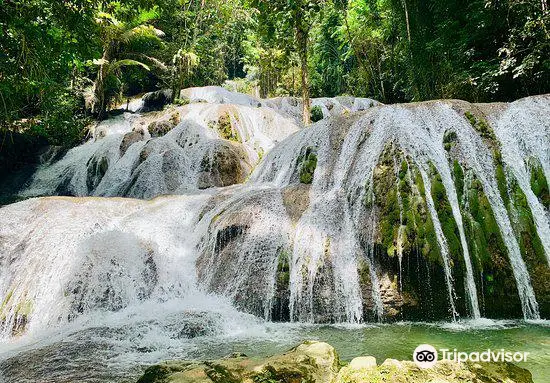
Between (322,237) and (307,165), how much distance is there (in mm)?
2262

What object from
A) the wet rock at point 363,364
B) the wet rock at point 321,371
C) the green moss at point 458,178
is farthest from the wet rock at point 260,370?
the green moss at point 458,178

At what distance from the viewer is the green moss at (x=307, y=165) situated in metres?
8.11

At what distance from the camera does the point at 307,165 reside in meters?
8.27

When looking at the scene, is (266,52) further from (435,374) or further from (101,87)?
(435,374)

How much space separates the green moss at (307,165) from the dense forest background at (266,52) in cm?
246

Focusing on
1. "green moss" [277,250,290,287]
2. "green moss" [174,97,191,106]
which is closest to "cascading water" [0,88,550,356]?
"green moss" [277,250,290,287]

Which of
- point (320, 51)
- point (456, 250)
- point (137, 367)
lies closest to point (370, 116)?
point (456, 250)

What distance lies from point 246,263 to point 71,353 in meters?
2.87

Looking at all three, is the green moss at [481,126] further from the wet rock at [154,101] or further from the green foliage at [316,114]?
the wet rock at [154,101]

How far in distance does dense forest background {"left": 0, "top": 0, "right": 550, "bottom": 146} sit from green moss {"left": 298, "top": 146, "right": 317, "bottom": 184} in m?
2.46

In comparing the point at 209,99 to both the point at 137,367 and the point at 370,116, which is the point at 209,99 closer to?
the point at 370,116

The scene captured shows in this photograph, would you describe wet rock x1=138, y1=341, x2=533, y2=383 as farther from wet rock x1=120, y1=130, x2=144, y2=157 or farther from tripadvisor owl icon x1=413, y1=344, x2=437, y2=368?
wet rock x1=120, y1=130, x2=144, y2=157

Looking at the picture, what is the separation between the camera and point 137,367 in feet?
12.7

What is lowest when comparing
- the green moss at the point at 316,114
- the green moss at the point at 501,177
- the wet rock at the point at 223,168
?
the green moss at the point at 501,177
